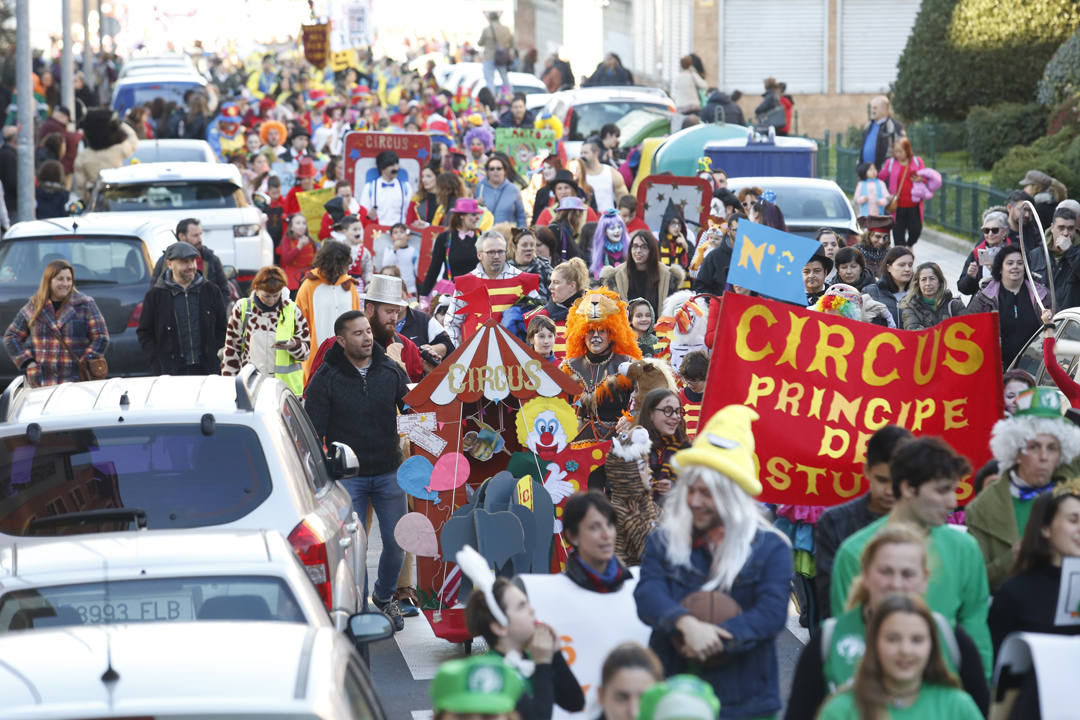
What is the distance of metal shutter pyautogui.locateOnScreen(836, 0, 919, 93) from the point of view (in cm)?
4831

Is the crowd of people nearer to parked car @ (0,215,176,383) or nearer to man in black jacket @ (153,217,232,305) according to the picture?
man in black jacket @ (153,217,232,305)

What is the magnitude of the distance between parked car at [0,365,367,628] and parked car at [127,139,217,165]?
18.3 m

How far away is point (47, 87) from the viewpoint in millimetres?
39906

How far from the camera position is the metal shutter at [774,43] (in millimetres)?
48406

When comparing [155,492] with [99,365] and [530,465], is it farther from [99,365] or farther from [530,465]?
[99,365]

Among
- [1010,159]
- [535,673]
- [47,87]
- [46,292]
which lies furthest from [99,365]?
[47,87]

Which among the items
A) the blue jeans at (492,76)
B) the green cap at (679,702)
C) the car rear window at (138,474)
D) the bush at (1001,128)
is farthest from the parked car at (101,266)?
the blue jeans at (492,76)

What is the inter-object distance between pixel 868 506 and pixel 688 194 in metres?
11.8

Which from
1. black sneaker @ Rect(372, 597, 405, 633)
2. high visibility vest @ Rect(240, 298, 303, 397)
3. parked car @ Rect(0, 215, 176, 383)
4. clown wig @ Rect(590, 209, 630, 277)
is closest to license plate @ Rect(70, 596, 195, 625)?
black sneaker @ Rect(372, 597, 405, 633)

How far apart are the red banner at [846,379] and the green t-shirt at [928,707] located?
3687 millimetres

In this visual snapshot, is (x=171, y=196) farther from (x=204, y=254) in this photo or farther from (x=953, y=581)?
(x=953, y=581)

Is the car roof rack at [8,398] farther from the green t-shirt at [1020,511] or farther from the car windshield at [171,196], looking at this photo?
the car windshield at [171,196]

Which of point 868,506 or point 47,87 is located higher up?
point 47,87

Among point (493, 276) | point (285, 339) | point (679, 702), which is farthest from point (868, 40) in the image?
point (679, 702)
